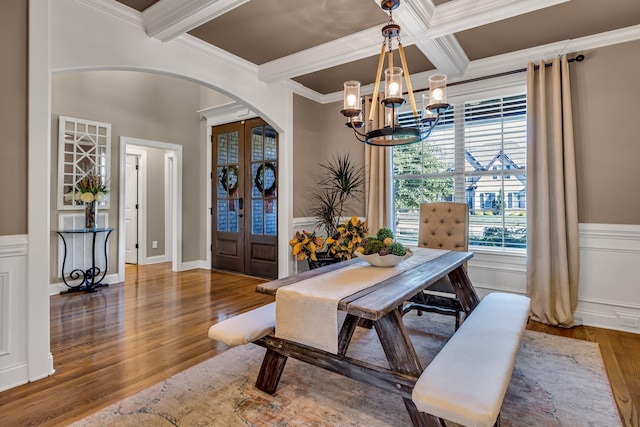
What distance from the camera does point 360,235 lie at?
402cm

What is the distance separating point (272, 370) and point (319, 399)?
1.06 feet

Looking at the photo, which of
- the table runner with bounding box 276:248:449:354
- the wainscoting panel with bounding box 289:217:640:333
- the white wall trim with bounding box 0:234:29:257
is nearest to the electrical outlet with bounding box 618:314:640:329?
the wainscoting panel with bounding box 289:217:640:333

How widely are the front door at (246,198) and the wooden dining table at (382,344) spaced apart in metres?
2.93

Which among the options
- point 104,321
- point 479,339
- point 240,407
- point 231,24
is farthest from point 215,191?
point 479,339

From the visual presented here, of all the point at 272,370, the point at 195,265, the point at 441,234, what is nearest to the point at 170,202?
the point at 195,265

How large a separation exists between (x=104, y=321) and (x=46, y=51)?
2.37 meters

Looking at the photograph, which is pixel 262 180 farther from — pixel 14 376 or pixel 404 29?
pixel 14 376

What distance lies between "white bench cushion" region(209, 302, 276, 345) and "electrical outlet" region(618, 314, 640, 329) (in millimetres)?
3200

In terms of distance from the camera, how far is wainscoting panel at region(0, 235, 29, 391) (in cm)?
206

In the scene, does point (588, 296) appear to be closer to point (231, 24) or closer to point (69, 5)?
point (231, 24)

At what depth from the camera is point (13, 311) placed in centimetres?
211

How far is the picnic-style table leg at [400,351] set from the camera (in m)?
1.59

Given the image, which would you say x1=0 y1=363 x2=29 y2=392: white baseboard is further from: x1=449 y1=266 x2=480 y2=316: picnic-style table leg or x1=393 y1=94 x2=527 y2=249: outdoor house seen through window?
x1=393 y1=94 x2=527 y2=249: outdoor house seen through window

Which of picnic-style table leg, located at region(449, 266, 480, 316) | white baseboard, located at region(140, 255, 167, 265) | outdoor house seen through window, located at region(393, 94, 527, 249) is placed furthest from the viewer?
white baseboard, located at region(140, 255, 167, 265)
